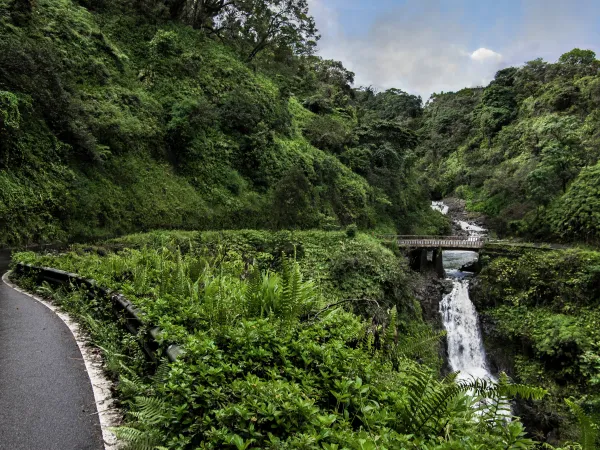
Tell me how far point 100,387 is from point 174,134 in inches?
782

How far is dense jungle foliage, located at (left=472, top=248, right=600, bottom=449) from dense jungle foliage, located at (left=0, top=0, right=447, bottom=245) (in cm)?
1108

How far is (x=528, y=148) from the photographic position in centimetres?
3988

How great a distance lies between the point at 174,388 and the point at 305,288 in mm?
2476

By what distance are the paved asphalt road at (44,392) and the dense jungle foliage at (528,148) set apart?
27.9 metres

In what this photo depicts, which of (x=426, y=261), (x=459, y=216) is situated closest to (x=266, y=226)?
(x=426, y=261)

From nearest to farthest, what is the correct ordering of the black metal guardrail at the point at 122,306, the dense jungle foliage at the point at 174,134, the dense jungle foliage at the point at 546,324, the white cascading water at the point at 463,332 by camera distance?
the black metal guardrail at the point at 122,306
the dense jungle foliage at the point at 546,324
the dense jungle foliage at the point at 174,134
the white cascading water at the point at 463,332

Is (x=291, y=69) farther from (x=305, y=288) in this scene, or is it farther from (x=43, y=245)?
(x=305, y=288)

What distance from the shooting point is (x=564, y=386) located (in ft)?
49.6

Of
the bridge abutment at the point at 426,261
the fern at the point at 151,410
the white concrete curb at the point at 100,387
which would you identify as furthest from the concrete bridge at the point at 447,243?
the fern at the point at 151,410

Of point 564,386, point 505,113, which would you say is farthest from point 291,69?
point 564,386

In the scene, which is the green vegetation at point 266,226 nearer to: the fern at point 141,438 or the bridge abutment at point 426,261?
the fern at point 141,438

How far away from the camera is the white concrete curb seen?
3.07 meters

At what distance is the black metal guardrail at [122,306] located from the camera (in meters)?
3.65

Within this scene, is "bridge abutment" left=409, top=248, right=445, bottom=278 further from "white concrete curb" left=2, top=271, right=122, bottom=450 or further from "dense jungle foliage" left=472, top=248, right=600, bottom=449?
"white concrete curb" left=2, top=271, right=122, bottom=450
